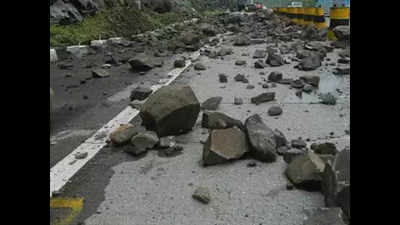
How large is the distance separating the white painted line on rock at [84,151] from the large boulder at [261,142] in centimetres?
140

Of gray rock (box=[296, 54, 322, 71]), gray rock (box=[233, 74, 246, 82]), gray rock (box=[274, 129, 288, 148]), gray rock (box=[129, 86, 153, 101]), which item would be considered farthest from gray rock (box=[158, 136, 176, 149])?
gray rock (box=[296, 54, 322, 71])

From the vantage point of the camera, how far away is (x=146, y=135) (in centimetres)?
331

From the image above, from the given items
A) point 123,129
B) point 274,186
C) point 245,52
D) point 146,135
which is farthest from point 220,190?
point 245,52

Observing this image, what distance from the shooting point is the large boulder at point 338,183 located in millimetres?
1938

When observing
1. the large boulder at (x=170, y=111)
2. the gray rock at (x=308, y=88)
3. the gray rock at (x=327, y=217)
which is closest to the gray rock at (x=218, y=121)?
the large boulder at (x=170, y=111)

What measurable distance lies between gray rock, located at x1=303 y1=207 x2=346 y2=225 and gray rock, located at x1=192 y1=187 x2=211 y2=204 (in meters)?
0.63

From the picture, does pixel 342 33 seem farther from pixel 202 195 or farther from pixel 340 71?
pixel 202 195

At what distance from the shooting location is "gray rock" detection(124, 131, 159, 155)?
322 cm

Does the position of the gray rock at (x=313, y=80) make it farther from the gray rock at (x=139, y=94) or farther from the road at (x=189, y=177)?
the gray rock at (x=139, y=94)

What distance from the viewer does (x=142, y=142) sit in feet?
10.8

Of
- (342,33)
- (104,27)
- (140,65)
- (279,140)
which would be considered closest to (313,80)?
(279,140)

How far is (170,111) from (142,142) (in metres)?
0.39

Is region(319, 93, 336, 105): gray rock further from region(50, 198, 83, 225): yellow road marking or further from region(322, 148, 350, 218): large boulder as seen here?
region(50, 198, 83, 225): yellow road marking
